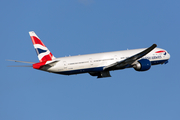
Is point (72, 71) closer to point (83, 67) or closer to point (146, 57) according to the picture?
point (83, 67)

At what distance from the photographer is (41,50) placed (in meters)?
49.3

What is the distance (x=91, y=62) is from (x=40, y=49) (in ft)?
27.7

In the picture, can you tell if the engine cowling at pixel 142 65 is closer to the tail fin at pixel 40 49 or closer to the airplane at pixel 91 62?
the airplane at pixel 91 62

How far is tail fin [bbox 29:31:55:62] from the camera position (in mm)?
49094

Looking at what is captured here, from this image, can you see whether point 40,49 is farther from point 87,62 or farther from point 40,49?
point 87,62

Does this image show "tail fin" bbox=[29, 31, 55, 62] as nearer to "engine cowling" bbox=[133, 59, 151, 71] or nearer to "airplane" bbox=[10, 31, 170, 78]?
"airplane" bbox=[10, 31, 170, 78]

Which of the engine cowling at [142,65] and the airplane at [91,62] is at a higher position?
the airplane at [91,62]

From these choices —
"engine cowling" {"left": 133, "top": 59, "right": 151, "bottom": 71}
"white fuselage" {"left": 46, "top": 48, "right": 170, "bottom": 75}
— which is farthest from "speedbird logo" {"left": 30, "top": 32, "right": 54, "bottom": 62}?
"engine cowling" {"left": 133, "top": 59, "right": 151, "bottom": 71}

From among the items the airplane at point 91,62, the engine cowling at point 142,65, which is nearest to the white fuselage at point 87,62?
the airplane at point 91,62

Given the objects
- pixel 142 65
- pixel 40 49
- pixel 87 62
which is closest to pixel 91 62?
pixel 87 62

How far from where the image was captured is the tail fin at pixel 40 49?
49.1 m

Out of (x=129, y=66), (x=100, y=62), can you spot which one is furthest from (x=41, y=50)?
(x=129, y=66)

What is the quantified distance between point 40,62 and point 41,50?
1.99 m

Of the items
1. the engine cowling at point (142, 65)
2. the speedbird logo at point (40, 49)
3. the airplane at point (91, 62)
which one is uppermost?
the speedbird logo at point (40, 49)
